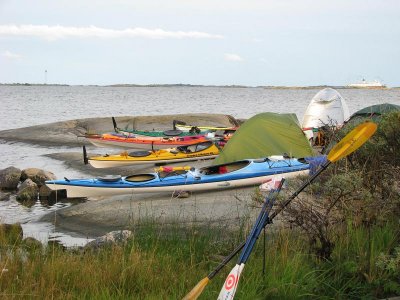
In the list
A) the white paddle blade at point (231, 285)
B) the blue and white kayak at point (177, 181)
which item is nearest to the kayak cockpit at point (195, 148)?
the blue and white kayak at point (177, 181)

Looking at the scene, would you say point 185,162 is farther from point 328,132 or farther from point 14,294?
point 14,294

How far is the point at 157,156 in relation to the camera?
16875 millimetres

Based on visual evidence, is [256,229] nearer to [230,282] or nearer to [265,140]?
[230,282]

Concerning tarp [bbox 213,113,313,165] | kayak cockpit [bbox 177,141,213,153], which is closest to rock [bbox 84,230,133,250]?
tarp [bbox 213,113,313,165]

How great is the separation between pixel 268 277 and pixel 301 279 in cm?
28

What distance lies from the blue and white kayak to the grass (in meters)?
5.96

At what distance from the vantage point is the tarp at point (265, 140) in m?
13.9

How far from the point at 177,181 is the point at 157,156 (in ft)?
17.1

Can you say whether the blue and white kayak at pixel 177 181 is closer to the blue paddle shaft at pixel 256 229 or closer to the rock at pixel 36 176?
the rock at pixel 36 176

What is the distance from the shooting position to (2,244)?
6703mm

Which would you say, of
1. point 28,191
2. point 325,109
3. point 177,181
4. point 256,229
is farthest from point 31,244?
point 325,109

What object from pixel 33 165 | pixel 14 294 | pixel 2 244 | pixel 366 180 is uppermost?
pixel 366 180

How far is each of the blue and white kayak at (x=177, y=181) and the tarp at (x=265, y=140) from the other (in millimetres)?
1360

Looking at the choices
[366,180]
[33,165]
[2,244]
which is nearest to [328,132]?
[366,180]
